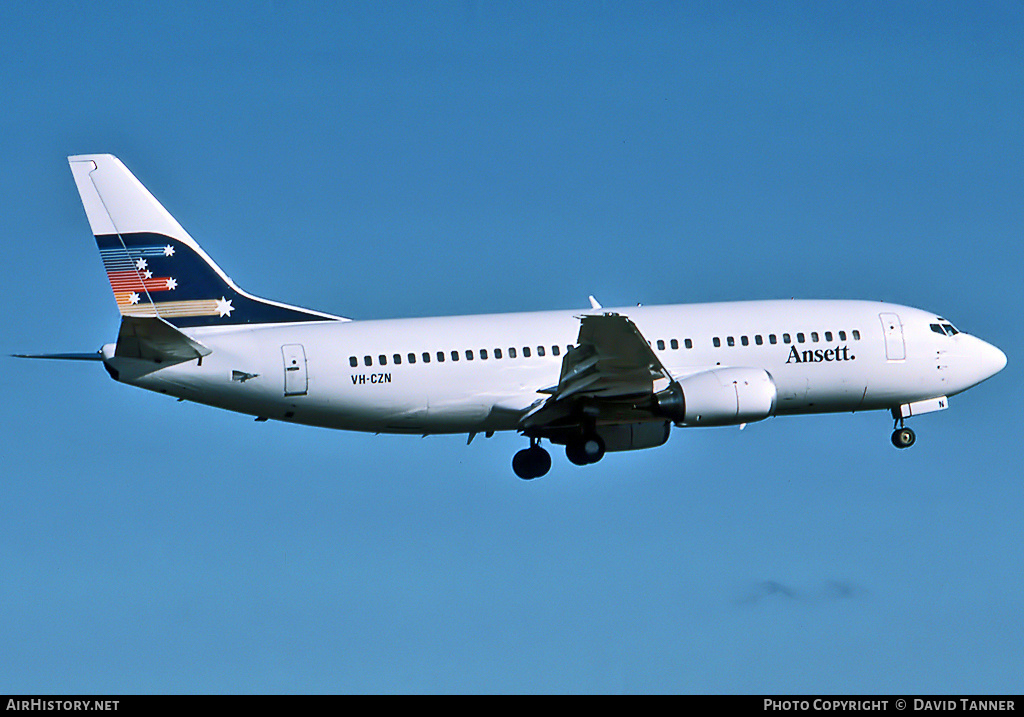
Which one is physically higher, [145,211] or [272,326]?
[145,211]

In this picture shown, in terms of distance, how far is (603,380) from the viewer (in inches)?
1700

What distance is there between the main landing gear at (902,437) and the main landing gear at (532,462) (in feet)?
40.4

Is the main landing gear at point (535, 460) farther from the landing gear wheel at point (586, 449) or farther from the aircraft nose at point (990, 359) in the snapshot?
the aircraft nose at point (990, 359)

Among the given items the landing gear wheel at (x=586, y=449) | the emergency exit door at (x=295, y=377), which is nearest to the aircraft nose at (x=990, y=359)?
the landing gear wheel at (x=586, y=449)

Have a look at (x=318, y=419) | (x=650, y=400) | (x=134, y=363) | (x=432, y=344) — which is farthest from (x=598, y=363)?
(x=134, y=363)

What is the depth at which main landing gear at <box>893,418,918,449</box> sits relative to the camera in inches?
1948

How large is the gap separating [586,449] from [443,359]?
5448mm

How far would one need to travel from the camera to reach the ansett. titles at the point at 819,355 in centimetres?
4638

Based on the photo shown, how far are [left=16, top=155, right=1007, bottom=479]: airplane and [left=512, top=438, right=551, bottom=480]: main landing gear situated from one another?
2.9 inches

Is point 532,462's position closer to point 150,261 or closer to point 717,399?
point 717,399

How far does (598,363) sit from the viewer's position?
140 ft
